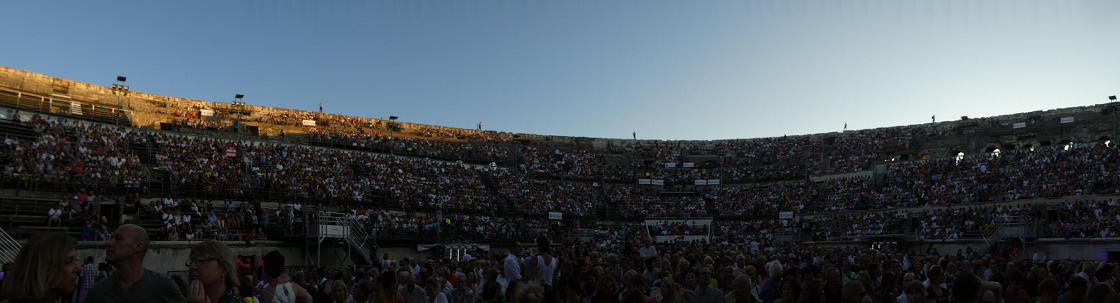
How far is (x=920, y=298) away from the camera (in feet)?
22.7

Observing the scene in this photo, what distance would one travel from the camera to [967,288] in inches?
295

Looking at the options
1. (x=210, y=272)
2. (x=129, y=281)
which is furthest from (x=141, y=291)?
(x=210, y=272)

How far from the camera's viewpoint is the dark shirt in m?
4.53

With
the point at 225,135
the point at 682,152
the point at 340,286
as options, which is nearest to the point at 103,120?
the point at 225,135

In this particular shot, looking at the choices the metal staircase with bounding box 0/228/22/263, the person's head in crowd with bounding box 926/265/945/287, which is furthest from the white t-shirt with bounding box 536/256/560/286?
the metal staircase with bounding box 0/228/22/263

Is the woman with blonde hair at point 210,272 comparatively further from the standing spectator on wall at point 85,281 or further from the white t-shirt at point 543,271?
the standing spectator on wall at point 85,281

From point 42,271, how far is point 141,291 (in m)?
0.53

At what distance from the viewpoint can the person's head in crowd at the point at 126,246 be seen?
459 centimetres

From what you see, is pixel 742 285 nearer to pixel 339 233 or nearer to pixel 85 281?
pixel 85 281

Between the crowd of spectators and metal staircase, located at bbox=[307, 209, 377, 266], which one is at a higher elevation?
the crowd of spectators

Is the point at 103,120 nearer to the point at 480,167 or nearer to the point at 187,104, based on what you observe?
the point at 187,104

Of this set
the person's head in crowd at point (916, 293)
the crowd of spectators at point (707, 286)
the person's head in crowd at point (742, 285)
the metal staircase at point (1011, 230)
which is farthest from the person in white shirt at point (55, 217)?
the metal staircase at point (1011, 230)

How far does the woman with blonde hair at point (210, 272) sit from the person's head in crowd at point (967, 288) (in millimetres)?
6531

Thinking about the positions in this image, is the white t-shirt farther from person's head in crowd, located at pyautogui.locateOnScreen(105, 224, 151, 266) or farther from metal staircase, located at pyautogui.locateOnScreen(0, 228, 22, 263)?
metal staircase, located at pyautogui.locateOnScreen(0, 228, 22, 263)
